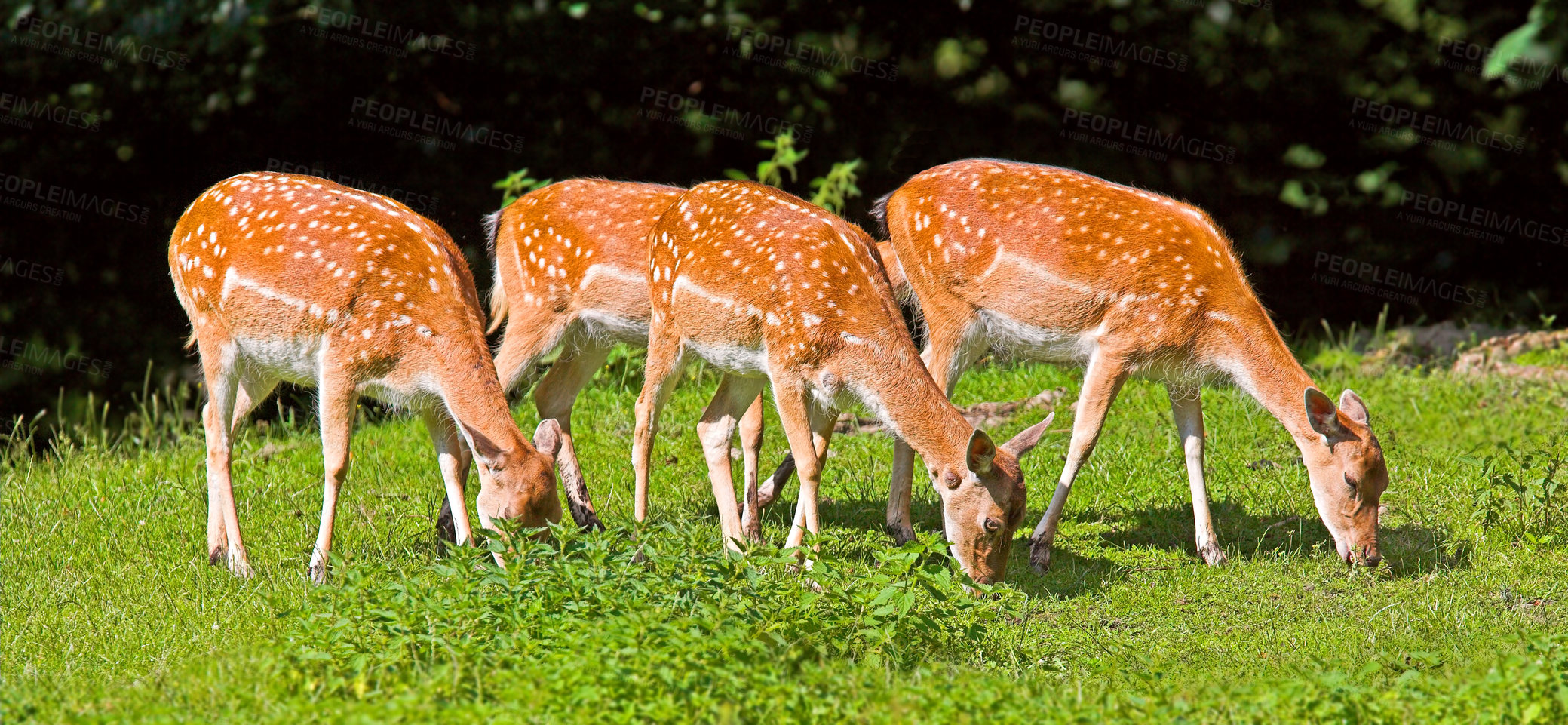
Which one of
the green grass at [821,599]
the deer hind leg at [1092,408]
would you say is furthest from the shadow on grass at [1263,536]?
the deer hind leg at [1092,408]

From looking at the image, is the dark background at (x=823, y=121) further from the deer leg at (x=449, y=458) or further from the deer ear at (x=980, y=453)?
the deer ear at (x=980, y=453)

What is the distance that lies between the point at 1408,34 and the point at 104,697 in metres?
10.8

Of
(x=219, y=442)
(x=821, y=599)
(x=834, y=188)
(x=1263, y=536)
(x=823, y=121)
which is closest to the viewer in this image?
(x=821, y=599)

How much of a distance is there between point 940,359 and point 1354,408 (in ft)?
6.52

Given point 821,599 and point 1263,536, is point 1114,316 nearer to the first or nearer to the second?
point 1263,536

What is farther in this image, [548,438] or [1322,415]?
[1322,415]

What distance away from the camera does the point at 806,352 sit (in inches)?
252

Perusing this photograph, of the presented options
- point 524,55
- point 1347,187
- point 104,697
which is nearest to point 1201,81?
point 1347,187

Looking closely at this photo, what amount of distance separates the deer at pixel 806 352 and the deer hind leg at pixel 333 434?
1.29 meters

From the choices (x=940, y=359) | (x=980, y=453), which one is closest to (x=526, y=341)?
(x=940, y=359)

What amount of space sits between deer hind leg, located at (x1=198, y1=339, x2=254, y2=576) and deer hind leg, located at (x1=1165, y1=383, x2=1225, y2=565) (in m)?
4.50

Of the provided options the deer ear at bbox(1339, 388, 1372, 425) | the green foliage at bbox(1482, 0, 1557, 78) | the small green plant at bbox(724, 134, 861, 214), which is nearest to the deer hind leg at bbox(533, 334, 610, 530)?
the small green plant at bbox(724, 134, 861, 214)

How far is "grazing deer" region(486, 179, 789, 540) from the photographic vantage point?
7562 millimetres

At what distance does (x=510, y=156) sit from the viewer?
1184 centimetres
